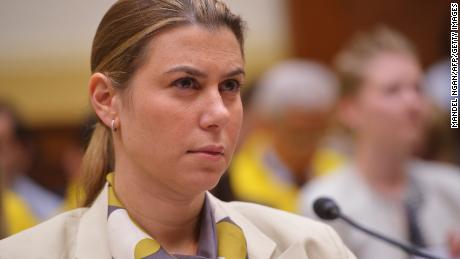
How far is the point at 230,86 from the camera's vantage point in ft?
6.35

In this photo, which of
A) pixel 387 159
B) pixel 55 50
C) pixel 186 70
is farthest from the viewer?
pixel 55 50

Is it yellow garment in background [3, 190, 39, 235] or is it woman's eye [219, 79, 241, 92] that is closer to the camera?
woman's eye [219, 79, 241, 92]

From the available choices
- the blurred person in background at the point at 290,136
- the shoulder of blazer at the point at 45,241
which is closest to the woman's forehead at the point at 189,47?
the shoulder of blazer at the point at 45,241

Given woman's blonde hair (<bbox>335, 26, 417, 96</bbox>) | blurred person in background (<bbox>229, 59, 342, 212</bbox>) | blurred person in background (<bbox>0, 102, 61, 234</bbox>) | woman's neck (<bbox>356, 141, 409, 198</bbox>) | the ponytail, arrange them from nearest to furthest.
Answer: the ponytail < woman's neck (<bbox>356, 141, 409, 198</bbox>) < woman's blonde hair (<bbox>335, 26, 417, 96</bbox>) < blurred person in background (<bbox>229, 59, 342, 212</bbox>) < blurred person in background (<bbox>0, 102, 61, 234</bbox>)

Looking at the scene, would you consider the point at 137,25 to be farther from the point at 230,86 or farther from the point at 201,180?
the point at 201,180

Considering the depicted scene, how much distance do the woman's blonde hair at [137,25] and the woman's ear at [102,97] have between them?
0.02 metres

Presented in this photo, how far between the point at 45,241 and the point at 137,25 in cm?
54

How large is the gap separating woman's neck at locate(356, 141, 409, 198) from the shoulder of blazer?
181cm

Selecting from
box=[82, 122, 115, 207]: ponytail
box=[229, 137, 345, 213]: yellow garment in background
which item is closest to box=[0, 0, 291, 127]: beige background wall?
box=[229, 137, 345, 213]: yellow garment in background

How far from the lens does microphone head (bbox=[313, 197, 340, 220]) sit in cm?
216

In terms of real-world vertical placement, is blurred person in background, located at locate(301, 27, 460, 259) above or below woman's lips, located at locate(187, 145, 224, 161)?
below

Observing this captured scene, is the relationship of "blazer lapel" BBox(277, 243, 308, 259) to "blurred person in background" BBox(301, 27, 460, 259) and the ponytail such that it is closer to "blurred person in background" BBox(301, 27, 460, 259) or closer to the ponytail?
the ponytail

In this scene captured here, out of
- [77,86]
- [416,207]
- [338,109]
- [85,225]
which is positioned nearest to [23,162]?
[77,86]

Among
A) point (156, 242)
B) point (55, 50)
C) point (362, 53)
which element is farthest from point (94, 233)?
point (55, 50)
